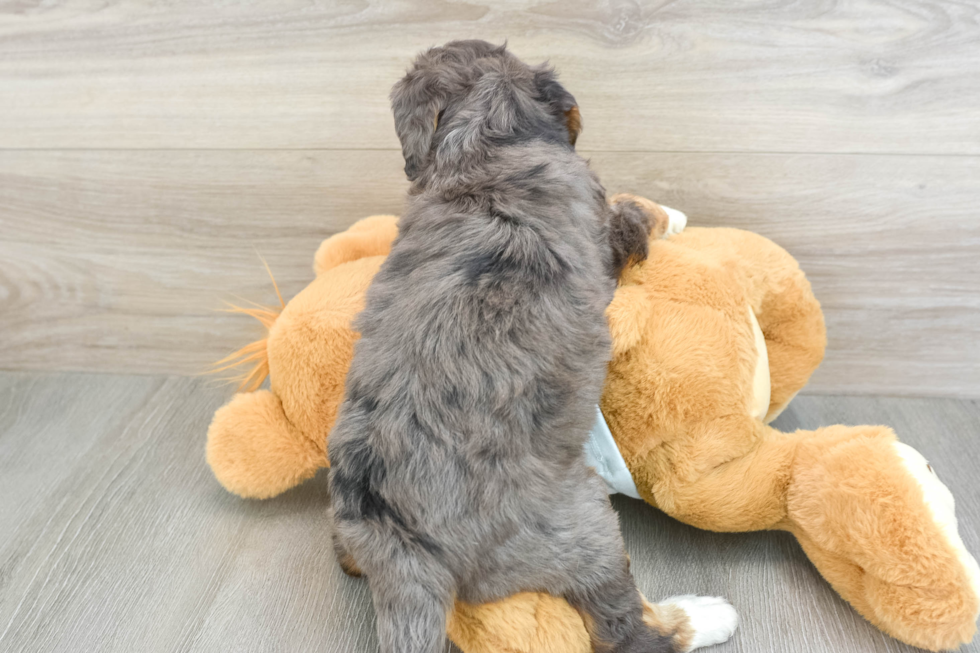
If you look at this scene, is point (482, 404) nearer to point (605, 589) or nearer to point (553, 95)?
point (605, 589)

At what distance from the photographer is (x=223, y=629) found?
1181 millimetres

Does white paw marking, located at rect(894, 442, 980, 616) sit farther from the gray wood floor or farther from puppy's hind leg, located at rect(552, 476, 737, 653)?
puppy's hind leg, located at rect(552, 476, 737, 653)

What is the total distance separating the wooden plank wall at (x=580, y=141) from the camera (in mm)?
1358

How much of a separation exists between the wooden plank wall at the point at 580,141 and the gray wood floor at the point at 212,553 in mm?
344

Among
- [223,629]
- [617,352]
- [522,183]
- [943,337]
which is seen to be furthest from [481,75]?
[943,337]

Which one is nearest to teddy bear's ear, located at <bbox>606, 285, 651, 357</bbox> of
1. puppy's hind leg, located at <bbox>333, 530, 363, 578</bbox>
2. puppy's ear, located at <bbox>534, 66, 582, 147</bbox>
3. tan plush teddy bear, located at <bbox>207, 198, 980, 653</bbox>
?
tan plush teddy bear, located at <bbox>207, 198, 980, 653</bbox>

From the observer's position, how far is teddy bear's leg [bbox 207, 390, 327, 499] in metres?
1.27

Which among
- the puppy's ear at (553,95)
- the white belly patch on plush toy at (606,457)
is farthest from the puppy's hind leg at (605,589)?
the puppy's ear at (553,95)

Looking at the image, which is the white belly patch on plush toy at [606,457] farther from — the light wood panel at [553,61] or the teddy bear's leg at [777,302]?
the light wood panel at [553,61]

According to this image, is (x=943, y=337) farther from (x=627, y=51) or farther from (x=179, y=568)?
(x=179, y=568)

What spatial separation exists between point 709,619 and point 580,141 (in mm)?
956

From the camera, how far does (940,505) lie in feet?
3.35

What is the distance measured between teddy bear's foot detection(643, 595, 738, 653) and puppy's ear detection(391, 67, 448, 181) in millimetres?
814

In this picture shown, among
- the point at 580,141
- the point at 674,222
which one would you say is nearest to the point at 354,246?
the point at 580,141
